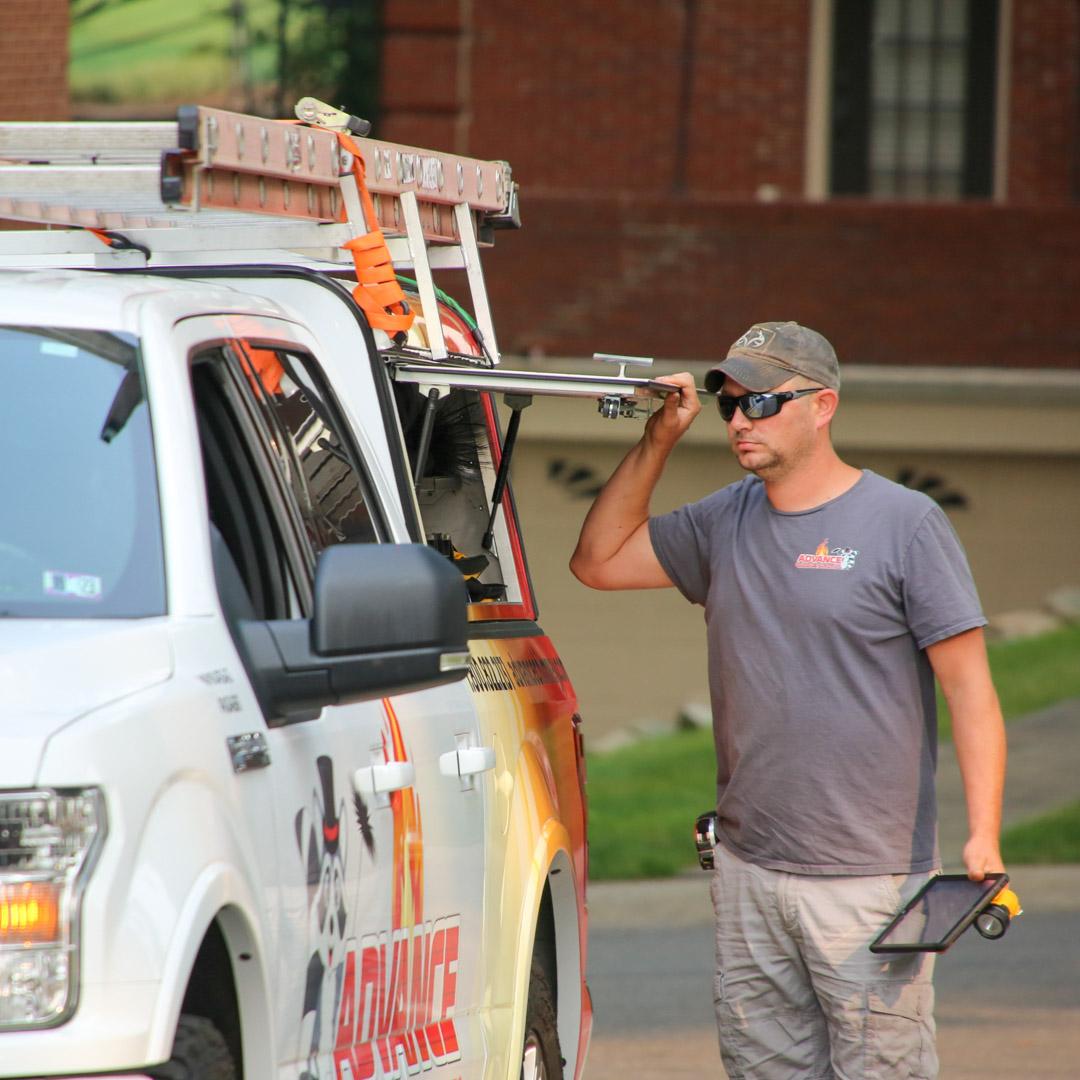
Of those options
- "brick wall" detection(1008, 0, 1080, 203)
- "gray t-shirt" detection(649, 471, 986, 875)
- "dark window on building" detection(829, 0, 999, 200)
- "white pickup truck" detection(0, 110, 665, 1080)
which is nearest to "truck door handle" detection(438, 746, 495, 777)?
"white pickup truck" detection(0, 110, 665, 1080)

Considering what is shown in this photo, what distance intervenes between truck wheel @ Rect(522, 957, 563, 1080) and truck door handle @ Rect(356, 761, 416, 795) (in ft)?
3.61

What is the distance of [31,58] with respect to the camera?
1026cm

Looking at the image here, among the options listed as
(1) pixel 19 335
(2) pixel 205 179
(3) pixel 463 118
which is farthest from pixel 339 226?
(3) pixel 463 118

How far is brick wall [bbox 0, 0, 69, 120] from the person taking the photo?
403 inches

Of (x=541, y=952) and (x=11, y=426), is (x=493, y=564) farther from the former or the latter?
(x=11, y=426)

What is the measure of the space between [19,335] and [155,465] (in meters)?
0.39

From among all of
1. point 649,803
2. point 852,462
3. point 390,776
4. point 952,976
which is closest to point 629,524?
point 390,776

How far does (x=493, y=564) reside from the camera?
496cm

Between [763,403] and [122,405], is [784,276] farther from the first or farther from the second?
[122,405]

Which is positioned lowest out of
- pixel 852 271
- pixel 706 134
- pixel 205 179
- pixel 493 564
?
pixel 493 564

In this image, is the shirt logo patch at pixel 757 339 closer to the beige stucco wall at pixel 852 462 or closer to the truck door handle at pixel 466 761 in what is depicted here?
the truck door handle at pixel 466 761

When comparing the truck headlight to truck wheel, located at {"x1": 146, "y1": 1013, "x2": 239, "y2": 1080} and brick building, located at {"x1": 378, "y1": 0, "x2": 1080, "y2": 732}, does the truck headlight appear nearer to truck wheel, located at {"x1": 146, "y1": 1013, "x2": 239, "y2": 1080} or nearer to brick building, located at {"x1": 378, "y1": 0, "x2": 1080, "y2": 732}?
truck wheel, located at {"x1": 146, "y1": 1013, "x2": 239, "y2": 1080}

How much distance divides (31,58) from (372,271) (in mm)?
7034

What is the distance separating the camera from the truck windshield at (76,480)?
2.81 meters
